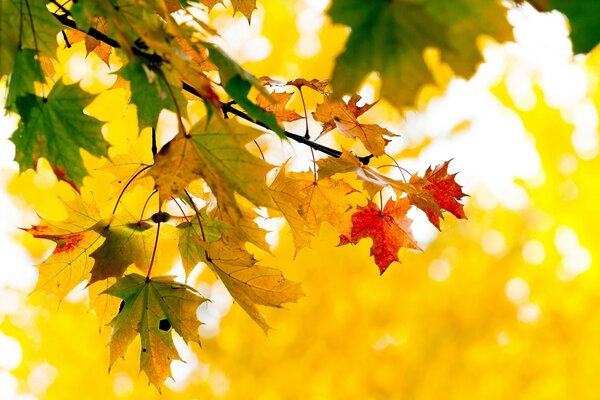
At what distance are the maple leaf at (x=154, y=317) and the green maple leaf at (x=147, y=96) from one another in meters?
0.26

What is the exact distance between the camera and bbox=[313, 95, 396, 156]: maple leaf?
106 centimetres

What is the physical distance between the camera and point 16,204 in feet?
12.6

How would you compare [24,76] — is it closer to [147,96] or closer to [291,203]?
[147,96]

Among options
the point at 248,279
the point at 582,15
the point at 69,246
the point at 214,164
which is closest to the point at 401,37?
the point at 582,15

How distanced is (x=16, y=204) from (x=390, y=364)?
2.48 meters

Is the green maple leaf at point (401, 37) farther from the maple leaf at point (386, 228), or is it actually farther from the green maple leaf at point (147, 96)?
the maple leaf at point (386, 228)

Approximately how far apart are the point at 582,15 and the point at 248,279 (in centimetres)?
57

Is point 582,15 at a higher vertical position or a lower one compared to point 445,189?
lower

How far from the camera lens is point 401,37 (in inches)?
19.8

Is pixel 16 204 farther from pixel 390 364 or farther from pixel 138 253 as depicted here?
pixel 138 253

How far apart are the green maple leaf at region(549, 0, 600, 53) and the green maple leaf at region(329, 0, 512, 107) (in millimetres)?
51

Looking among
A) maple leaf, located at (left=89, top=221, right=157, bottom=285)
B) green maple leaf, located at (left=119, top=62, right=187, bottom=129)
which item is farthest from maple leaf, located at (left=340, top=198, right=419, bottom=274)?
green maple leaf, located at (left=119, top=62, right=187, bottom=129)

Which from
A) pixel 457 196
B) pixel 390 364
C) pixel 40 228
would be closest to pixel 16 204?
pixel 390 364

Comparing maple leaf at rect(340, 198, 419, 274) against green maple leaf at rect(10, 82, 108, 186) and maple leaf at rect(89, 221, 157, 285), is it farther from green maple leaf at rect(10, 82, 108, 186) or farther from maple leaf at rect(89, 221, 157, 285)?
green maple leaf at rect(10, 82, 108, 186)
